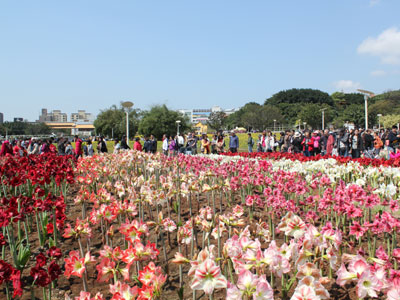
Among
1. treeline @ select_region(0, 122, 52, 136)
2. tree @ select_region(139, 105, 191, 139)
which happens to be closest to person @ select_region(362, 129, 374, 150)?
tree @ select_region(139, 105, 191, 139)

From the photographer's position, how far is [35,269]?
8.72 feet

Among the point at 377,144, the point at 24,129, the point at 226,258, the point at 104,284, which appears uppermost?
the point at 24,129

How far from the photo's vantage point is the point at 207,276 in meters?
2.14

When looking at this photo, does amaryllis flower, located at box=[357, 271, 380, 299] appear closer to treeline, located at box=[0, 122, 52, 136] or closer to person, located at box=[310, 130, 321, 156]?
person, located at box=[310, 130, 321, 156]

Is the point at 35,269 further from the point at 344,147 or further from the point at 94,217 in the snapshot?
the point at 344,147

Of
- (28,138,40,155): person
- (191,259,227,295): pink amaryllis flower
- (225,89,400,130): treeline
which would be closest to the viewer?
(191,259,227,295): pink amaryllis flower

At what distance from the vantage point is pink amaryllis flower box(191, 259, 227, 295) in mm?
A: 2115

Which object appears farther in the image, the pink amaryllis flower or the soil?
the soil

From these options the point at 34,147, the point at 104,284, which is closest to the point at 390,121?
the point at 34,147

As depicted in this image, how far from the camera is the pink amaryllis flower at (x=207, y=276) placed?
2115 mm

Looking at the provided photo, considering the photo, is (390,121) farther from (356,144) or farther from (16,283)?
(16,283)

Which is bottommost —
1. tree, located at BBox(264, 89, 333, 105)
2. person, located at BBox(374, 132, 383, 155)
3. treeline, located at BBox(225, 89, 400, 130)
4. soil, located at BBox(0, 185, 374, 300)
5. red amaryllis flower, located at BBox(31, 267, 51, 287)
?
soil, located at BBox(0, 185, 374, 300)

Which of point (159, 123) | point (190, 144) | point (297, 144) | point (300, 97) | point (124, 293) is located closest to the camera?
point (124, 293)

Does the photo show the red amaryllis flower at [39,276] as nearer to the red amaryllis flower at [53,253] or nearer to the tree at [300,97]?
the red amaryllis flower at [53,253]
